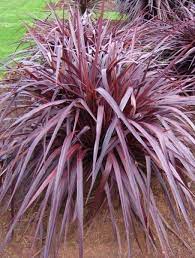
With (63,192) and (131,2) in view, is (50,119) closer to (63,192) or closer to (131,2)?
(63,192)

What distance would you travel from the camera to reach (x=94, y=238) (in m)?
2.21

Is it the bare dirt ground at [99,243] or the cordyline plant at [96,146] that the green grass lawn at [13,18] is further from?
the bare dirt ground at [99,243]

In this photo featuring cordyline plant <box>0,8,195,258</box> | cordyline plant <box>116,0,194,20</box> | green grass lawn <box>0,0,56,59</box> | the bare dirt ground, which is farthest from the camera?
green grass lawn <box>0,0,56,59</box>

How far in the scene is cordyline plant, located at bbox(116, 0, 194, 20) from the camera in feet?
16.1

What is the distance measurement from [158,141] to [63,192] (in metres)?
0.54

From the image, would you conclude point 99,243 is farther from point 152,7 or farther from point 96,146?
point 152,7

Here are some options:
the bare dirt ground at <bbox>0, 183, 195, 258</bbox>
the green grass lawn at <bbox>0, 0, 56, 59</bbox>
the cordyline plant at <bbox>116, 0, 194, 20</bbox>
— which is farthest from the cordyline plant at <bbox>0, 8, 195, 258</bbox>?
the green grass lawn at <bbox>0, 0, 56, 59</bbox>

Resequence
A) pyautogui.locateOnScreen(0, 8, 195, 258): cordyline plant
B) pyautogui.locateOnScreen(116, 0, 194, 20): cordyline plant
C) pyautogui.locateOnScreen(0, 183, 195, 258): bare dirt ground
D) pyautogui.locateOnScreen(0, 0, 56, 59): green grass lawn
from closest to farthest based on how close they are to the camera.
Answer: pyautogui.locateOnScreen(0, 8, 195, 258): cordyline plant
pyautogui.locateOnScreen(0, 183, 195, 258): bare dirt ground
pyautogui.locateOnScreen(116, 0, 194, 20): cordyline plant
pyautogui.locateOnScreen(0, 0, 56, 59): green grass lawn

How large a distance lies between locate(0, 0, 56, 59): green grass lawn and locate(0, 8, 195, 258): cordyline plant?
294cm

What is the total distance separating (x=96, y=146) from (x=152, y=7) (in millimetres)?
3474

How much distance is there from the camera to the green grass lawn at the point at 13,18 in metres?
5.57

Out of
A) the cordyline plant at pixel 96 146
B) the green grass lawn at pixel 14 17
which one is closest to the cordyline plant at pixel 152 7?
the green grass lawn at pixel 14 17

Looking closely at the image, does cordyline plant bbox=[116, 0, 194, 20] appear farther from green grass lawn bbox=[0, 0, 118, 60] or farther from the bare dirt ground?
the bare dirt ground

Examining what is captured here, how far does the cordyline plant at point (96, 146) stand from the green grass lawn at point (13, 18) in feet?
9.64
